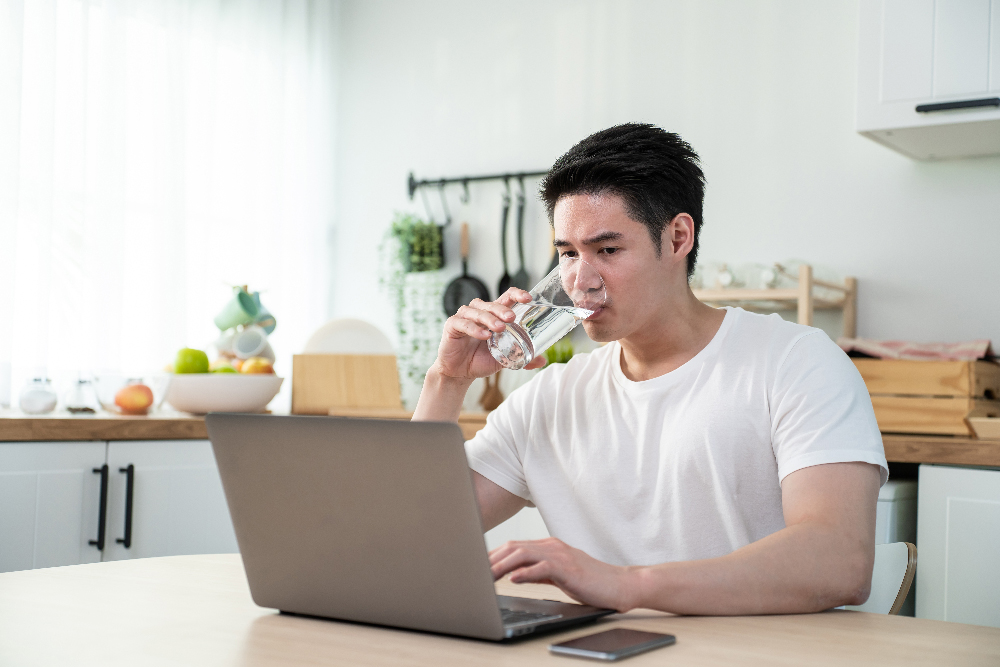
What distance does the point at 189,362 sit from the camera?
8.50 feet

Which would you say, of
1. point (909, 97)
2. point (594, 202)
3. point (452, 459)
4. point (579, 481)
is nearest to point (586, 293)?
point (594, 202)

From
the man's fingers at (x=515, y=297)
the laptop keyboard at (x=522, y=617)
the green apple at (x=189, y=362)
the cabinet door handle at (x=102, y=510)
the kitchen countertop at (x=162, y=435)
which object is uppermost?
the man's fingers at (x=515, y=297)

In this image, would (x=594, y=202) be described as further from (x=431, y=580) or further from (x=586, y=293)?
(x=431, y=580)

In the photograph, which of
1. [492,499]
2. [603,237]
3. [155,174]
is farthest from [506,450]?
[155,174]

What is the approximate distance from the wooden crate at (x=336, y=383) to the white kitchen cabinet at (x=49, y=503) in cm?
69

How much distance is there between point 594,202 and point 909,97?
1.27 meters

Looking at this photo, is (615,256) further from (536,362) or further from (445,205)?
(445,205)

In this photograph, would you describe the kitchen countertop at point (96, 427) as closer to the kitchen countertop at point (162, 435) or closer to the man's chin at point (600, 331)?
the kitchen countertop at point (162, 435)

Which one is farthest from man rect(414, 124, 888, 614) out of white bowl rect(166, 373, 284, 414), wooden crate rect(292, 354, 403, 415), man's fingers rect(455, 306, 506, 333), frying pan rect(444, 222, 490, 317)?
frying pan rect(444, 222, 490, 317)

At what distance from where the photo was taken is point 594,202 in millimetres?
1354

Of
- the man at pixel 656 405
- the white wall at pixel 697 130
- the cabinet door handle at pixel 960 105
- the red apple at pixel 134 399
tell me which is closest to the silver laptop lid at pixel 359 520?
the man at pixel 656 405

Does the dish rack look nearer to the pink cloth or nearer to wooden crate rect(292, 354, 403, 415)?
the pink cloth

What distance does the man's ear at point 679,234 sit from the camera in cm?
140

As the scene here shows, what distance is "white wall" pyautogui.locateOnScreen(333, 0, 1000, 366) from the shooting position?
2.57 metres
